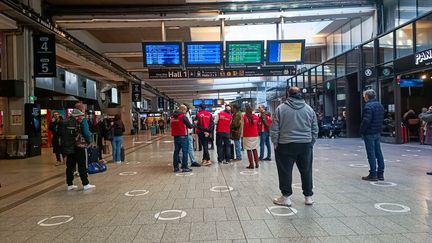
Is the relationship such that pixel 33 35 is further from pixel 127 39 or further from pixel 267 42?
pixel 267 42

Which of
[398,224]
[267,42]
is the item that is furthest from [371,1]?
[398,224]

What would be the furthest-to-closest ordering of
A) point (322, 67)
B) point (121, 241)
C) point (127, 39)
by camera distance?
point (322, 67)
point (127, 39)
point (121, 241)

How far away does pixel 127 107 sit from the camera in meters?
31.9

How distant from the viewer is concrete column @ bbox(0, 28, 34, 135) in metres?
13.0

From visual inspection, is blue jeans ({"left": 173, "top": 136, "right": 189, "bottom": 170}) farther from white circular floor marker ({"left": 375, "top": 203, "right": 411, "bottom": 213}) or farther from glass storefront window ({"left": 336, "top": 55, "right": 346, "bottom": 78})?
glass storefront window ({"left": 336, "top": 55, "right": 346, "bottom": 78})

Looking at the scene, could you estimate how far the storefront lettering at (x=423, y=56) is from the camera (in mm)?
12289

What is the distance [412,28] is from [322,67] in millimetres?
8748

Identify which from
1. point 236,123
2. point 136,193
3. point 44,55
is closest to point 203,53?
point 236,123

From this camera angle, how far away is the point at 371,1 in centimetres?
1449

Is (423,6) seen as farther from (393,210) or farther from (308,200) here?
(308,200)

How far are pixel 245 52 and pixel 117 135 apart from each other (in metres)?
5.90

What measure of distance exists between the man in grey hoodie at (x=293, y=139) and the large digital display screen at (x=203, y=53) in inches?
347

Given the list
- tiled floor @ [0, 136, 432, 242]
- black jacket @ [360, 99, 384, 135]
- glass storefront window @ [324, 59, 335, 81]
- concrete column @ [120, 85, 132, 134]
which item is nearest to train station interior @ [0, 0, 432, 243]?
tiled floor @ [0, 136, 432, 242]

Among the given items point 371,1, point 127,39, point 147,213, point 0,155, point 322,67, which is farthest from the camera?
point 322,67
